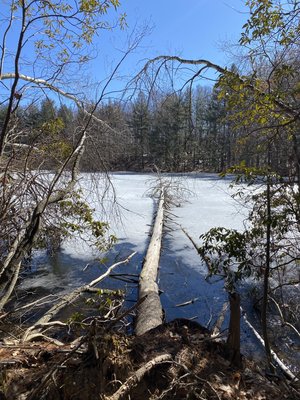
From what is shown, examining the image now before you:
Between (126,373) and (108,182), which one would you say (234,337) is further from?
(108,182)

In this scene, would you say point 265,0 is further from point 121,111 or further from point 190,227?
point 190,227

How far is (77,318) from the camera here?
11.7 feet

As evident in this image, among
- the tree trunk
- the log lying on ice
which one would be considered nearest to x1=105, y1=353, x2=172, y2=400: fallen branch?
the tree trunk

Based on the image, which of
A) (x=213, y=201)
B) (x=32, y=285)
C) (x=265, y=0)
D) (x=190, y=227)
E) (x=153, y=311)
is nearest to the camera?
(x=265, y=0)

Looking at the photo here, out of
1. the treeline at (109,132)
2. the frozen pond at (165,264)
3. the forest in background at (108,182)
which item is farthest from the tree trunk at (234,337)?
the frozen pond at (165,264)

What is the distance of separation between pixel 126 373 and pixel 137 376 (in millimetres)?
86

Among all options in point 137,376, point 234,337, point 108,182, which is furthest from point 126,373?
point 108,182

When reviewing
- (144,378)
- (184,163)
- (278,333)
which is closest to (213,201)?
(184,163)

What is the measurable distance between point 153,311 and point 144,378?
2.87 meters

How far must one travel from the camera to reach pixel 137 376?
7.14ft

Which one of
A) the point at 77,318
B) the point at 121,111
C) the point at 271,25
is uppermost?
the point at 271,25

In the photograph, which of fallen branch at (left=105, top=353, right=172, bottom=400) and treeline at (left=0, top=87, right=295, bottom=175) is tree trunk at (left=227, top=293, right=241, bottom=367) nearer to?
fallen branch at (left=105, top=353, right=172, bottom=400)

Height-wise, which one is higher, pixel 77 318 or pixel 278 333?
pixel 77 318

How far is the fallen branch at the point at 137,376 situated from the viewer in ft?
6.67
